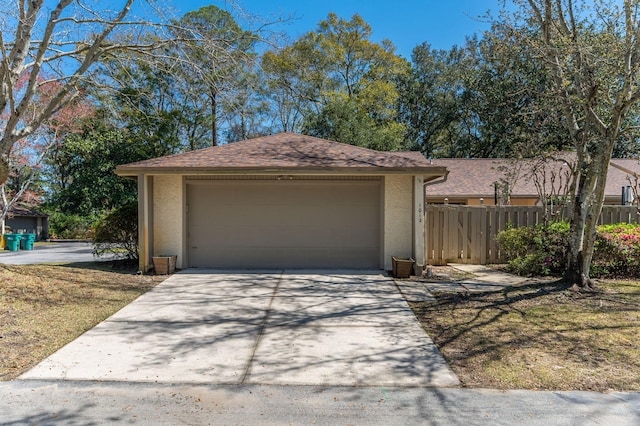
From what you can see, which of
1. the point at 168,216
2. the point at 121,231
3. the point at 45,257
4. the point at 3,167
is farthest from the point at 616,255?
the point at 45,257

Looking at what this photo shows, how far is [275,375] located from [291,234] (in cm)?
594

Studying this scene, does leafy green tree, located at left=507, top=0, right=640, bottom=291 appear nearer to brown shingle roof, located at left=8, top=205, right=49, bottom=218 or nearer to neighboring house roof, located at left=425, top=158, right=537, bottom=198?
neighboring house roof, located at left=425, top=158, right=537, bottom=198

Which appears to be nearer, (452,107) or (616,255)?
(616,255)

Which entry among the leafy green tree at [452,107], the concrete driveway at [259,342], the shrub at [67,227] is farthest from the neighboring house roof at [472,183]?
the shrub at [67,227]

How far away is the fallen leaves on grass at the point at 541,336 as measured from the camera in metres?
3.94

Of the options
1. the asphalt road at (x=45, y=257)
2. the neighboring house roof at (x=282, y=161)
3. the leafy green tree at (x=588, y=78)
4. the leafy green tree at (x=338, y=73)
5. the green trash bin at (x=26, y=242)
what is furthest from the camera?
the leafy green tree at (x=338, y=73)

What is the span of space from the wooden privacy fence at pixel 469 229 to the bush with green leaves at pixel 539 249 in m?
1.09

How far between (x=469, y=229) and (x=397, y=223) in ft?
8.42

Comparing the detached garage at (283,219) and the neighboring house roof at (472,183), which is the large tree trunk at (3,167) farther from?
the neighboring house roof at (472,183)

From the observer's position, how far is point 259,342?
4914mm

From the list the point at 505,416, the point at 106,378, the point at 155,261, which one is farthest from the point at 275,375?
the point at 155,261

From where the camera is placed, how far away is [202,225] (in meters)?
9.82

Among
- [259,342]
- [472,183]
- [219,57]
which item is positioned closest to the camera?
[259,342]

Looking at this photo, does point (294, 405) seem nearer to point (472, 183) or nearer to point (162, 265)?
point (162, 265)
